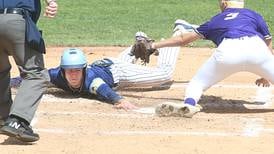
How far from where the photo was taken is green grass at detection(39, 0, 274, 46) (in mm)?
11969

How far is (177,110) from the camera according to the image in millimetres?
6309

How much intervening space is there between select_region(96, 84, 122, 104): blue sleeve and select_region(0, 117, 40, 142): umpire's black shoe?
1644mm

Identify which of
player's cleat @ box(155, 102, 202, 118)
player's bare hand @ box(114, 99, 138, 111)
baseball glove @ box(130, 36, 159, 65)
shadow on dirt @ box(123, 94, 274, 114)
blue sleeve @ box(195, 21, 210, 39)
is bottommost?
shadow on dirt @ box(123, 94, 274, 114)

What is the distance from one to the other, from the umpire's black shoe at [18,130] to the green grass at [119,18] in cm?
570

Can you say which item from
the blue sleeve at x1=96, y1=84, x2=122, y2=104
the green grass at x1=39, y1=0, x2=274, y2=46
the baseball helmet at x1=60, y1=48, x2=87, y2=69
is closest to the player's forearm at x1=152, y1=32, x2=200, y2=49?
the blue sleeve at x1=96, y1=84, x2=122, y2=104

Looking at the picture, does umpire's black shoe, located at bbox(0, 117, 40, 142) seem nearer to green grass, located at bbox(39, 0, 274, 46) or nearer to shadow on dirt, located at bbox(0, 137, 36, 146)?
shadow on dirt, located at bbox(0, 137, 36, 146)

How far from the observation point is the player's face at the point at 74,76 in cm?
693

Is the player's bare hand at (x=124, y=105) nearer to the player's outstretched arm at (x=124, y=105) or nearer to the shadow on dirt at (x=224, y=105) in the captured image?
the player's outstretched arm at (x=124, y=105)

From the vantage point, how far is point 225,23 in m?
6.66

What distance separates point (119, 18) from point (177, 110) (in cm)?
887

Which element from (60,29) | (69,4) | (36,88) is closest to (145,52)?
(36,88)

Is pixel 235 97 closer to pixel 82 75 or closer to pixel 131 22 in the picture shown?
pixel 82 75

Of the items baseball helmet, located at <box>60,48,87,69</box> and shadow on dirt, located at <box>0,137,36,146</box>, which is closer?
shadow on dirt, located at <box>0,137,36,146</box>

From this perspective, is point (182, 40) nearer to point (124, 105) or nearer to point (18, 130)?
point (124, 105)
